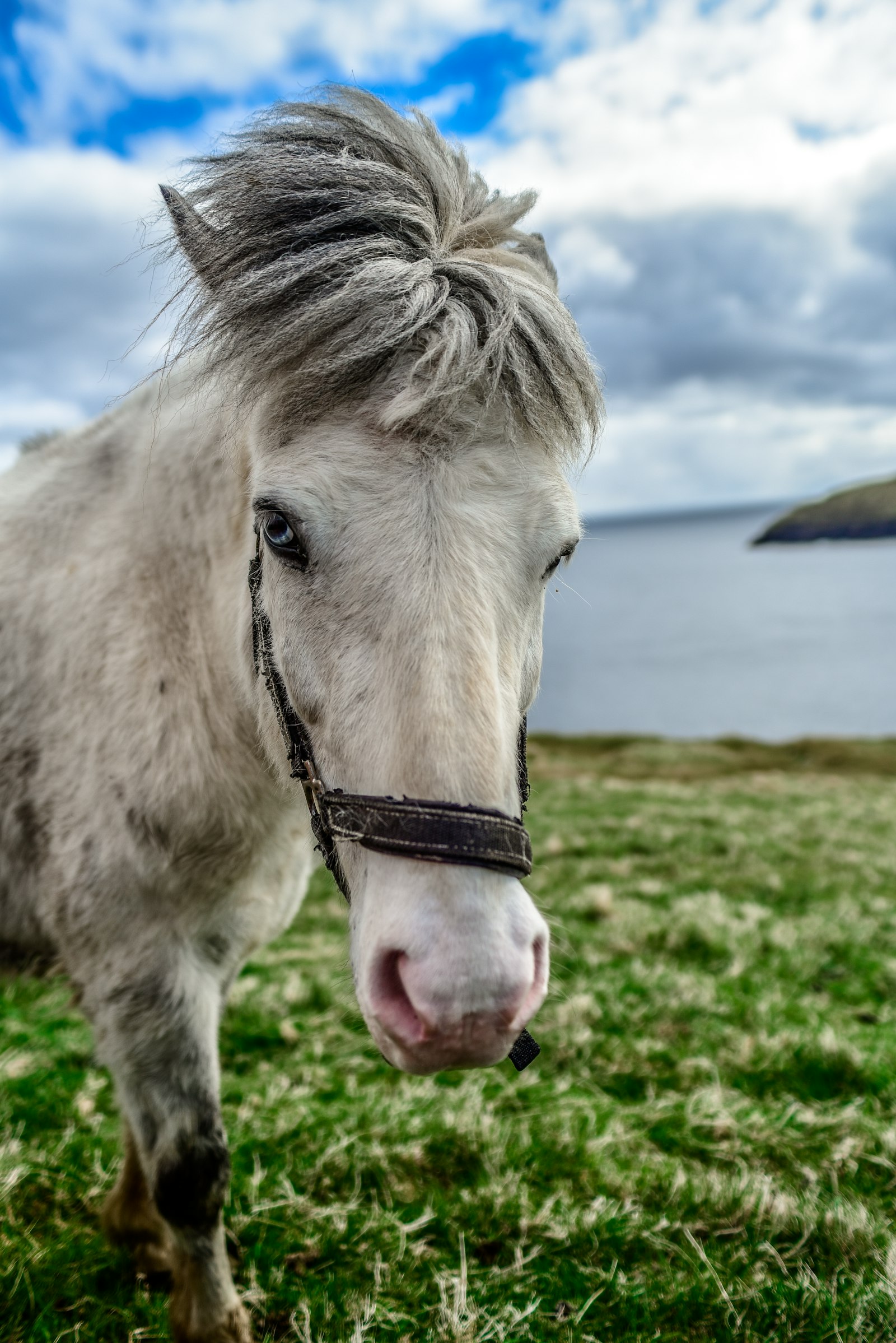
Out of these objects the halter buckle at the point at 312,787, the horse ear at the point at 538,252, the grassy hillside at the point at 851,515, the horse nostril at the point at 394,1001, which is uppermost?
the grassy hillside at the point at 851,515

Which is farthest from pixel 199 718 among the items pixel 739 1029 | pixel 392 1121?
pixel 739 1029

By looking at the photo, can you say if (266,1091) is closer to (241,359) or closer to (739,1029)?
(739,1029)

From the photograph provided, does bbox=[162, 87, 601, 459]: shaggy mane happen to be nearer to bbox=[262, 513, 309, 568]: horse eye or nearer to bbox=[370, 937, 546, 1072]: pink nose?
bbox=[262, 513, 309, 568]: horse eye

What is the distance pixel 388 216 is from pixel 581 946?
20.0 ft

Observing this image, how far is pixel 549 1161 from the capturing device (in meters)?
3.66

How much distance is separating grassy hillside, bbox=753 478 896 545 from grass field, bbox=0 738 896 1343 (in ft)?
412

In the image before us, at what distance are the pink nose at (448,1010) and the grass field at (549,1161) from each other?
0.60m

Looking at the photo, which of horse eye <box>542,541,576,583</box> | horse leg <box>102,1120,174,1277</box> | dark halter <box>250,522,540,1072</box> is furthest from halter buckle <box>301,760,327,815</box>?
horse leg <box>102,1120,174,1277</box>

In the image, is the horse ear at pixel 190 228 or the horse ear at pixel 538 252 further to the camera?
the horse ear at pixel 538 252

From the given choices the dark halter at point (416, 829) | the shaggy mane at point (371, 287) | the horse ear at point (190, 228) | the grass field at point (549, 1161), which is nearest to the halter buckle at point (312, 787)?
the dark halter at point (416, 829)

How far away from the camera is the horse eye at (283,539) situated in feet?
7.32

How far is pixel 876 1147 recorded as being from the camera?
12.1 feet

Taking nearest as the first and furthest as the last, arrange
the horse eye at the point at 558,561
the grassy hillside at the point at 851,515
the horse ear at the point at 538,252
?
the horse eye at the point at 558,561 → the horse ear at the point at 538,252 → the grassy hillside at the point at 851,515

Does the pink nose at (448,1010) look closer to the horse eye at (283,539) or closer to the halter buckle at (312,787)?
the halter buckle at (312,787)
